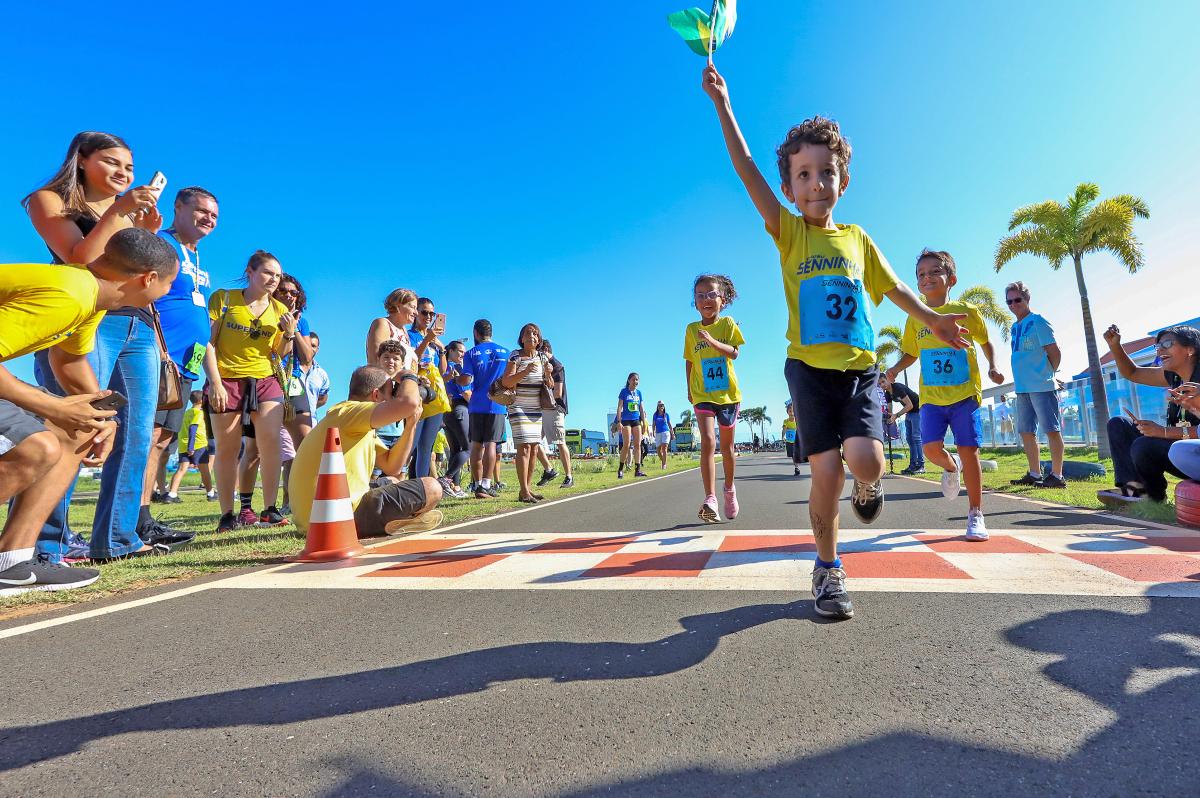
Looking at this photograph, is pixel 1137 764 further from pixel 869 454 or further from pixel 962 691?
pixel 869 454

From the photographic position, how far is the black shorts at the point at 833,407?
2598 mm

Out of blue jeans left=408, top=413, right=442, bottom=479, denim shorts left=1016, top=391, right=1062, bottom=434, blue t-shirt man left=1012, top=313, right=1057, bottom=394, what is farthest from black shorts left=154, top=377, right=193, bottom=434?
blue t-shirt man left=1012, top=313, right=1057, bottom=394

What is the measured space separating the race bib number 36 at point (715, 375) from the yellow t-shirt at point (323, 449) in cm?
281

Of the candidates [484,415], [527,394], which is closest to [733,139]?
[527,394]

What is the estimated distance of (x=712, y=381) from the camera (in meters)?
5.45

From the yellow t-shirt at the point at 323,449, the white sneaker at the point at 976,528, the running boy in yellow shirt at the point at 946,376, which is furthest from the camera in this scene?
the running boy in yellow shirt at the point at 946,376

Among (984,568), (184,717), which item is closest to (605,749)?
(184,717)

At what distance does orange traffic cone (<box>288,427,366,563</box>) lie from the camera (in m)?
3.64

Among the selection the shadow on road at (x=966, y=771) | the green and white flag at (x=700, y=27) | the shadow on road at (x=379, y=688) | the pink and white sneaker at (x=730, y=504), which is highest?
the green and white flag at (x=700, y=27)

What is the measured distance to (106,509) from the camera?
3713 millimetres

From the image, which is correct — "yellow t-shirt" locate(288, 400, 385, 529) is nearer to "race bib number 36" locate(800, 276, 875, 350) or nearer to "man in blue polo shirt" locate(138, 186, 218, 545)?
"man in blue polo shirt" locate(138, 186, 218, 545)

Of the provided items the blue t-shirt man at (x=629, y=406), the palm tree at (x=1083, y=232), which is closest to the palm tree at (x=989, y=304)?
the palm tree at (x=1083, y=232)

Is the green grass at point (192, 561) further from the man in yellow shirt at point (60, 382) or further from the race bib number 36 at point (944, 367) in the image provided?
the race bib number 36 at point (944, 367)

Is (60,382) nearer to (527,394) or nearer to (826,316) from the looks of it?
(826,316)
